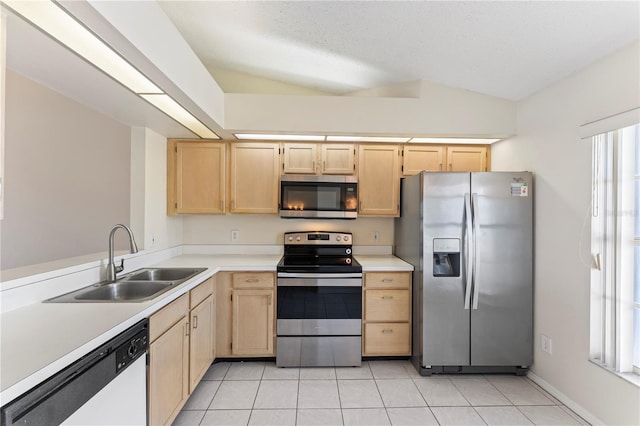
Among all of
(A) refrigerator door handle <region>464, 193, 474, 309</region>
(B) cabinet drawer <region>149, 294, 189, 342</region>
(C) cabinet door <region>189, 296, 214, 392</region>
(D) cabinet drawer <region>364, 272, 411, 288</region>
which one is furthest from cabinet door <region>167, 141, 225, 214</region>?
(A) refrigerator door handle <region>464, 193, 474, 309</region>

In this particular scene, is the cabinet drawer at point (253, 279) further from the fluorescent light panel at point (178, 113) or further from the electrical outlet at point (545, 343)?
the electrical outlet at point (545, 343)

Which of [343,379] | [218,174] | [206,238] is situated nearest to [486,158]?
[343,379]

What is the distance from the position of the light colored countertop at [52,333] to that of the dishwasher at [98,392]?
0.03 m

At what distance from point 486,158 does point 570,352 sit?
182 centimetres

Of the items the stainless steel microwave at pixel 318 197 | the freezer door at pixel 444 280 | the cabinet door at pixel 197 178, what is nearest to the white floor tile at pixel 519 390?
the freezer door at pixel 444 280

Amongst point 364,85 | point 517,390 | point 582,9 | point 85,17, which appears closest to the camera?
point 85,17

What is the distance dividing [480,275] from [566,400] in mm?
987

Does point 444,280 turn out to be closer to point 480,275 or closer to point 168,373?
point 480,275

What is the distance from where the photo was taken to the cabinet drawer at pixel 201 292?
84.0 inches

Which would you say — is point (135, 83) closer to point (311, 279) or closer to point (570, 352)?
point (311, 279)

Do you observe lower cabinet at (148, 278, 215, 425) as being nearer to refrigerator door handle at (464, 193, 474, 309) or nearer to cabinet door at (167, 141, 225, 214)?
cabinet door at (167, 141, 225, 214)

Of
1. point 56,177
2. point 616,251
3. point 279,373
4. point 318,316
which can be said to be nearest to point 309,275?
point 318,316

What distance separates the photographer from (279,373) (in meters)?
2.57

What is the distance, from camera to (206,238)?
10.9ft
